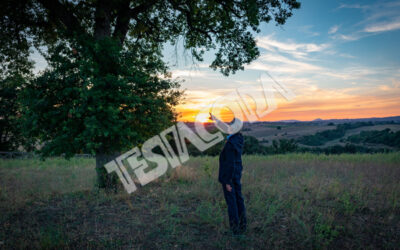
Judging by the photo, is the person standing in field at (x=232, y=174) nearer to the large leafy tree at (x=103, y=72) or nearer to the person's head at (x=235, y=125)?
the person's head at (x=235, y=125)

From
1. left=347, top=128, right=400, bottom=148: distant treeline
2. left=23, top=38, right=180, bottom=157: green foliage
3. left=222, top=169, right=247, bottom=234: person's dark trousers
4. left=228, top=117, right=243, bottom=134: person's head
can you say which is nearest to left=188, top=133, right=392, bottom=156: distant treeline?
left=347, top=128, right=400, bottom=148: distant treeline

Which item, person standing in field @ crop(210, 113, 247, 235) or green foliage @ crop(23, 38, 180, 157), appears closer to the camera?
person standing in field @ crop(210, 113, 247, 235)

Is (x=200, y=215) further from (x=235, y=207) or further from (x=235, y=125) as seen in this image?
(x=235, y=125)

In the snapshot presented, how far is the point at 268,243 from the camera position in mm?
4492

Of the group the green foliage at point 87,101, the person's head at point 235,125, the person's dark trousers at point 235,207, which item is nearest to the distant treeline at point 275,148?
the green foliage at point 87,101

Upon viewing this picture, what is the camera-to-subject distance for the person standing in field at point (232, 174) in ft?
15.2

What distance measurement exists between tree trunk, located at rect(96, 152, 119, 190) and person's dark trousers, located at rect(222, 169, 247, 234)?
4.98m

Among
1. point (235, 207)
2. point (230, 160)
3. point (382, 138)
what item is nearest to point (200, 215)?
point (235, 207)

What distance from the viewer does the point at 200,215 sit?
5688 millimetres

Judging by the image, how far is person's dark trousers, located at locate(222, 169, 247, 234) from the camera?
4742 mm

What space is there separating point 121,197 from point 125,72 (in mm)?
4093

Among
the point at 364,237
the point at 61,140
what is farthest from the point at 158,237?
the point at 364,237

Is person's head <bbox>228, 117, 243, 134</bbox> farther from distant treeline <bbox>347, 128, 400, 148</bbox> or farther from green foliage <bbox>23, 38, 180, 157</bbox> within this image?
distant treeline <bbox>347, 128, 400, 148</bbox>

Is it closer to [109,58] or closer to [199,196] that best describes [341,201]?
[199,196]
